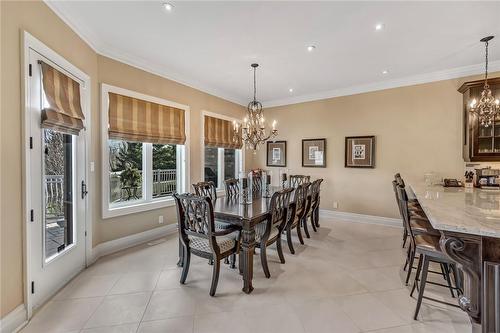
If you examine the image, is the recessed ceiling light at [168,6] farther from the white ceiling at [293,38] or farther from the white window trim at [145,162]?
the white window trim at [145,162]

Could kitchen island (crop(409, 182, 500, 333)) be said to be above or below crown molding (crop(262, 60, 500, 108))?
below

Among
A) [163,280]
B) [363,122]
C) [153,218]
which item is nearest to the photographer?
[163,280]

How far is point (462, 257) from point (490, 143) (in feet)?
11.2

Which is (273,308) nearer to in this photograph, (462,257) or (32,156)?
(462,257)

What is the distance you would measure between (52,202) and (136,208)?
1356mm

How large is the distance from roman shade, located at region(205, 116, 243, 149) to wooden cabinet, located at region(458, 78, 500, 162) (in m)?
4.12

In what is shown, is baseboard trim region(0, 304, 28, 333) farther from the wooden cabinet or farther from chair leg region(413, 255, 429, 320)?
the wooden cabinet

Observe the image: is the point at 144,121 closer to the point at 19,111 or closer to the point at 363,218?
the point at 19,111

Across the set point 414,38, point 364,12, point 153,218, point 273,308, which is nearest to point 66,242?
point 153,218

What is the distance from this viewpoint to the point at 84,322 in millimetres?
1968

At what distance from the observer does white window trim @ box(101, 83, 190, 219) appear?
3.31 metres

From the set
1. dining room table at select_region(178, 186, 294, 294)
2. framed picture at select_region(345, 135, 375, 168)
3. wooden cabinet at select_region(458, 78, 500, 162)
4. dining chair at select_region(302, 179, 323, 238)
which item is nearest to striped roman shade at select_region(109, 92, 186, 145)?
dining room table at select_region(178, 186, 294, 294)

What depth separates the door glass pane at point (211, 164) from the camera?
17.3ft

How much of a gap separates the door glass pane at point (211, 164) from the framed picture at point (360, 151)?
310 centimetres
